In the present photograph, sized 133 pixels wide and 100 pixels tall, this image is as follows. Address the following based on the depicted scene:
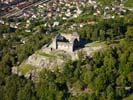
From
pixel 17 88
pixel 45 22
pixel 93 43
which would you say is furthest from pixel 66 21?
pixel 17 88

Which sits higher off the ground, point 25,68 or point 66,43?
point 66,43

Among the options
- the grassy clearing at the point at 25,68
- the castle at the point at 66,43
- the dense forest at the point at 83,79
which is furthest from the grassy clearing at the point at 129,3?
the grassy clearing at the point at 25,68

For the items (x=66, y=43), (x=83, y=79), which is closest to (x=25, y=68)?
(x=66, y=43)

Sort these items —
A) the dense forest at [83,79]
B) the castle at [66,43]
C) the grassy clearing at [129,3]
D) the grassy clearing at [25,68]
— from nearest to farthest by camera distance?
the dense forest at [83,79], the castle at [66,43], the grassy clearing at [25,68], the grassy clearing at [129,3]

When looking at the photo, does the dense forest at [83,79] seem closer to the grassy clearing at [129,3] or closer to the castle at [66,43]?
the castle at [66,43]

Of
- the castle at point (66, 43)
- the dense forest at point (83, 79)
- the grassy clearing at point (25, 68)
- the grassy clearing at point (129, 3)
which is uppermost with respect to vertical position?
the castle at point (66, 43)

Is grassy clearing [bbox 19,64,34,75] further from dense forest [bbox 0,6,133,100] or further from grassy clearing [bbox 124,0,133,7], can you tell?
grassy clearing [bbox 124,0,133,7]

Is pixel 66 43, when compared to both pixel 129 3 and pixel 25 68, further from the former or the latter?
pixel 129 3

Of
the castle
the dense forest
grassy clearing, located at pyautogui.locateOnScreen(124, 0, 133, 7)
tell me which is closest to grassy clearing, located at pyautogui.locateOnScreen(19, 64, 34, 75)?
the dense forest
